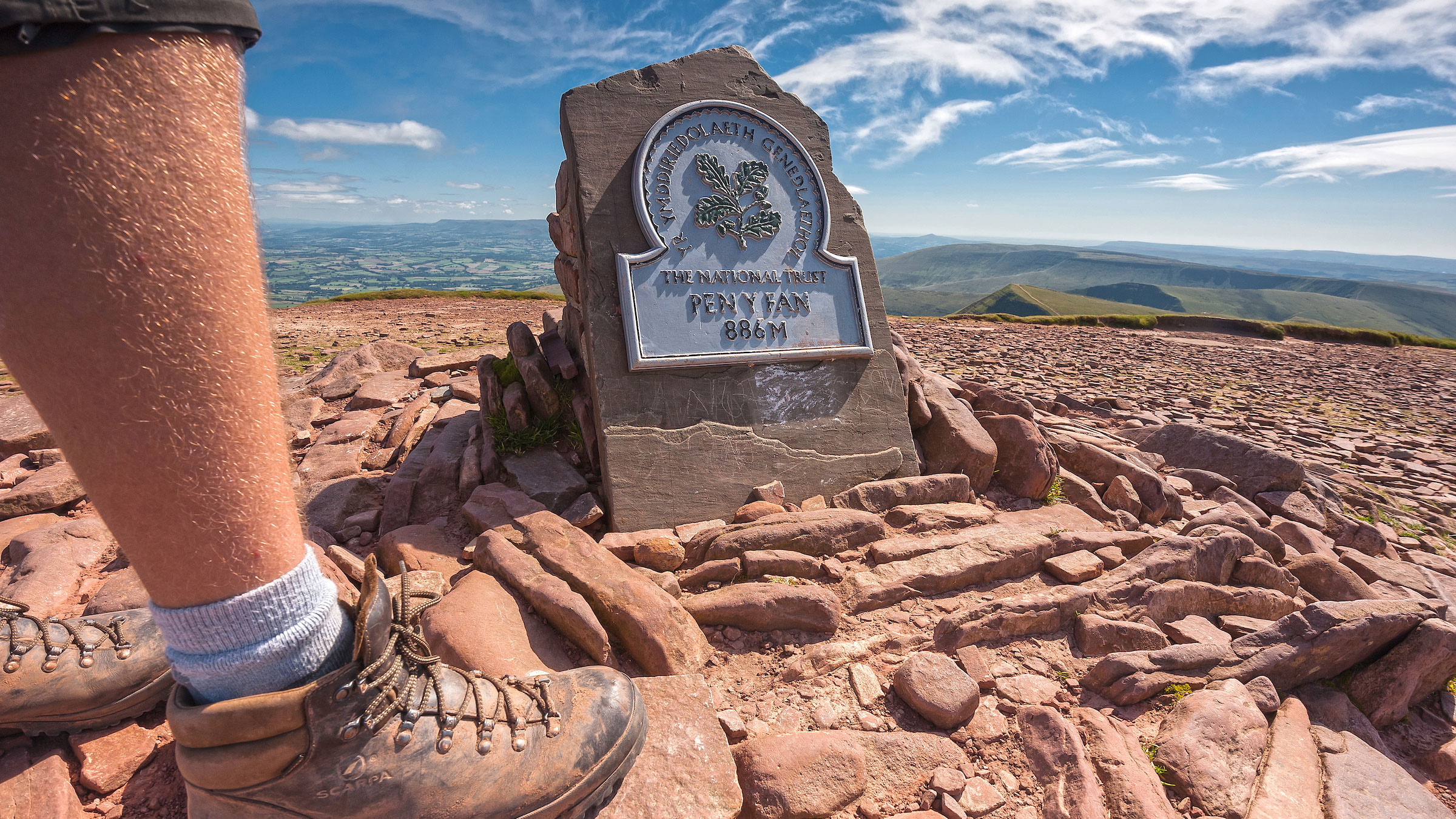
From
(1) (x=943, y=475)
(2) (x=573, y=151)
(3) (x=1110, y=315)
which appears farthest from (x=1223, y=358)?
(2) (x=573, y=151)

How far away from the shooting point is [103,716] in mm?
2078

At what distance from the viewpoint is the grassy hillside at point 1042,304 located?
116062mm

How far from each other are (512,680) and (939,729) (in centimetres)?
158

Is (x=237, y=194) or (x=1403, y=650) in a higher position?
(x=237, y=194)

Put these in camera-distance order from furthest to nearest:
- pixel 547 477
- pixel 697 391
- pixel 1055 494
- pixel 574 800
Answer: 1. pixel 1055 494
2. pixel 697 391
3. pixel 547 477
4. pixel 574 800

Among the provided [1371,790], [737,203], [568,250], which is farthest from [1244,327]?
[568,250]

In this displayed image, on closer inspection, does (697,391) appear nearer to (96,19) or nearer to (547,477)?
(547,477)

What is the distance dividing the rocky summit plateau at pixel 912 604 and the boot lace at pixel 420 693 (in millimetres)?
399

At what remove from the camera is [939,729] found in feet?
7.89

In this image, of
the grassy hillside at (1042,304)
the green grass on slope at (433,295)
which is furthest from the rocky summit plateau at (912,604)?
the grassy hillside at (1042,304)

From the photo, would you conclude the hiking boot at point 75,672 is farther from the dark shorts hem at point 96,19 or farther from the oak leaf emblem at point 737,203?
the oak leaf emblem at point 737,203

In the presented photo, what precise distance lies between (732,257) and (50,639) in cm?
366

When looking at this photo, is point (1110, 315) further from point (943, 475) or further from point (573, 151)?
point (573, 151)

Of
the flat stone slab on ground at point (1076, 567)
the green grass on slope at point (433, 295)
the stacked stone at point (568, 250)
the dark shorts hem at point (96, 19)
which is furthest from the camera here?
the green grass on slope at point (433, 295)
